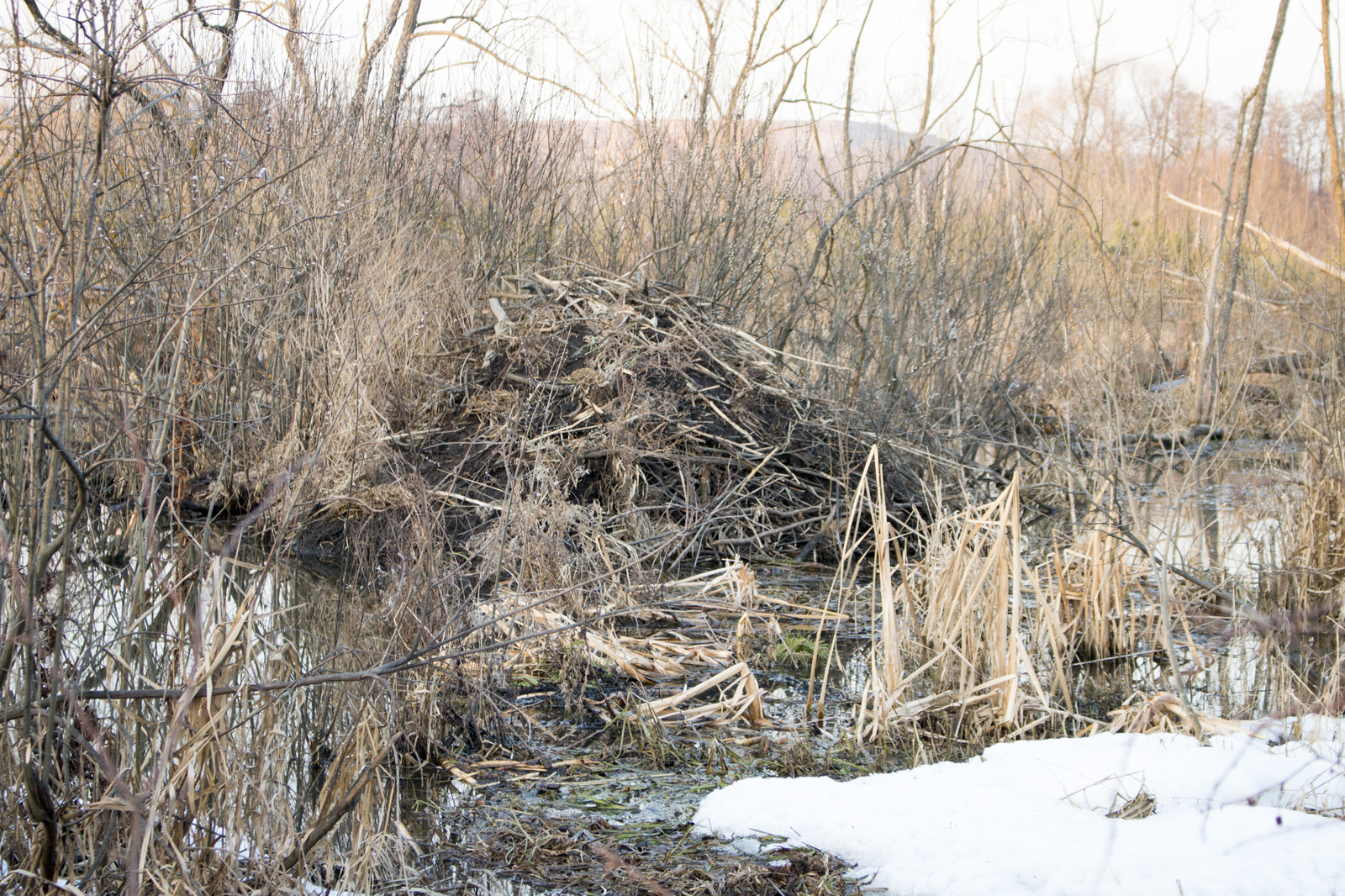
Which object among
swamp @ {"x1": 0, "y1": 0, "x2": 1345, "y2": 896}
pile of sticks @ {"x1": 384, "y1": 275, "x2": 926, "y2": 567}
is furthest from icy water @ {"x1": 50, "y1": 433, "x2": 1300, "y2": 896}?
pile of sticks @ {"x1": 384, "y1": 275, "x2": 926, "y2": 567}

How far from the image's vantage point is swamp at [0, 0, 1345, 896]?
248 cm

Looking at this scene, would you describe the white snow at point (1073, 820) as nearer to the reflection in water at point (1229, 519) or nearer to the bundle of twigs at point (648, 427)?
the reflection in water at point (1229, 519)

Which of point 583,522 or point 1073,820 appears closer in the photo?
point 1073,820

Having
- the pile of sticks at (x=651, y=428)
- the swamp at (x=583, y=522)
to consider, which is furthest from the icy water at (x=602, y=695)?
the pile of sticks at (x=651, y=428)

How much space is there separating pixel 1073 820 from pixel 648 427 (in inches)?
179

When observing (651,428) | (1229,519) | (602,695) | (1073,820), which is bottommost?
(602,695)

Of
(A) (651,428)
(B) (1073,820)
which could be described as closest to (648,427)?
(A) (651,428)

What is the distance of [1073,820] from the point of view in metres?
2.94

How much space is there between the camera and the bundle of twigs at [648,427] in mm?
6730

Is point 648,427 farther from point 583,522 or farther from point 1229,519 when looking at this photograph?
point 1229,519

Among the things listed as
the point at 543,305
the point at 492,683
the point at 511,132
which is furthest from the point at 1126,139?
the point at 492,683

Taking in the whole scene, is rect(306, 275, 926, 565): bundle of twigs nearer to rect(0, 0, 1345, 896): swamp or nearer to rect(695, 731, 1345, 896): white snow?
rect(0, 0, 1345, 896): swamp

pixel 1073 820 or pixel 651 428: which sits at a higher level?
pixel 651 428

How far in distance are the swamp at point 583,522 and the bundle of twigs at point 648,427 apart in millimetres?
45
